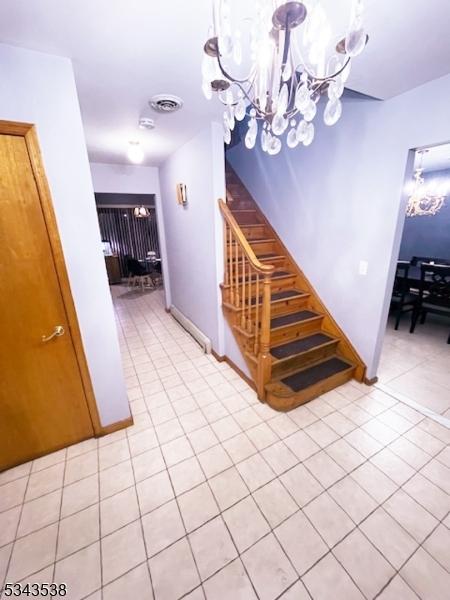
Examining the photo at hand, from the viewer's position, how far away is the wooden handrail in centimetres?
201

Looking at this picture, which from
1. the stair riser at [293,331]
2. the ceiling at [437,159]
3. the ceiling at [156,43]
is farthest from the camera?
the ceiling at [437,159]

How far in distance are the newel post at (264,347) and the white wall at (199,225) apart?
0.77 metres

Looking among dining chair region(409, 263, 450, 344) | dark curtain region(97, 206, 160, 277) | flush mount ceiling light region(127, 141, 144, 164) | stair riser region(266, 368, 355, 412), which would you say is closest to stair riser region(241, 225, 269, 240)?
flush mount ceiling light region(127, 141, 144, 164)

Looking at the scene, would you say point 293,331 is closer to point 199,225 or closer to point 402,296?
point 199,225

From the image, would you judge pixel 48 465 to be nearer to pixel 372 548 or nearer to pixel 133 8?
pixel 372 548

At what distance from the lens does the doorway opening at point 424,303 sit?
2.41 m

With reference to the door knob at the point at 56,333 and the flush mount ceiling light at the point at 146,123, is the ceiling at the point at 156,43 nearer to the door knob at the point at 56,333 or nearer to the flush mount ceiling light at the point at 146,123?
the flush mount ceiling light at the point at 146,123

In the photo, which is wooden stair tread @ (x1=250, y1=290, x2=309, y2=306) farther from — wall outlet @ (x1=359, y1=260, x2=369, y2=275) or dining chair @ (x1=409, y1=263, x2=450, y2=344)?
dining chair @ (x1=409, y1=263, x2=450, y2=344)

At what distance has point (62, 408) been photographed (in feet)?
5.93

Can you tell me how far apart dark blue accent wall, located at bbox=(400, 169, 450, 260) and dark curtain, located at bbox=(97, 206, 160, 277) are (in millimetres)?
6870

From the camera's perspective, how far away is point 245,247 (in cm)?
222

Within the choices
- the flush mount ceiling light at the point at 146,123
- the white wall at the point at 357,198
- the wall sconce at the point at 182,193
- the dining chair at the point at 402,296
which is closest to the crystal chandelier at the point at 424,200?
the dining chair at the point at 402,296

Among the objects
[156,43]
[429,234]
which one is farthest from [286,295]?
[429,234]

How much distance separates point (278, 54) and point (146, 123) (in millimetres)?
Result: 1701
